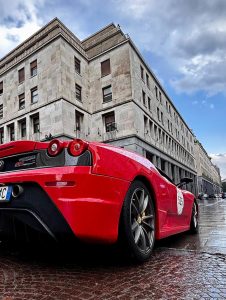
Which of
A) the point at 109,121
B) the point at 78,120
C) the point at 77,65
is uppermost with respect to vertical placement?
the point at 77,65

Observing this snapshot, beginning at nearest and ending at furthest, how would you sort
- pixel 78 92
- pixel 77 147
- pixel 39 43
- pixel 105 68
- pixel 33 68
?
pixel 77 147 → pixel 78 92 → pixel 39 43 → pixel 33 68 → pixel 105 68

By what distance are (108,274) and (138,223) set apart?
0.64 metres

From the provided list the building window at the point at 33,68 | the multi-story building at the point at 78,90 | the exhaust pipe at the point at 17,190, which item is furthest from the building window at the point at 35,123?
the exhaust pipe at the point at 17,190

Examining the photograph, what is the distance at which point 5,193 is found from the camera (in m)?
2.48

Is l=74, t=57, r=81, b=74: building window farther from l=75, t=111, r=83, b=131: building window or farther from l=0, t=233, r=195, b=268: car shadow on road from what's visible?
l=0, t=233, r=195, b=268: car shadow on road

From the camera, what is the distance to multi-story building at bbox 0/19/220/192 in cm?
2503

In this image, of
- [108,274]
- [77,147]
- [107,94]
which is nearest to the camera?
[108,274]

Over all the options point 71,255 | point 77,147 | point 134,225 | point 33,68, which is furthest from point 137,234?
point 33,68

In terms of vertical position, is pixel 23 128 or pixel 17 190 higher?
pixel 23 128

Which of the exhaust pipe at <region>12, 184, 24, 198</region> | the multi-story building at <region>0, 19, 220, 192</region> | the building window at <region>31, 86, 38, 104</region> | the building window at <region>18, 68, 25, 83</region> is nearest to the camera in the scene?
the exhaust pipe at <region>12, 184, 24, 198</region>

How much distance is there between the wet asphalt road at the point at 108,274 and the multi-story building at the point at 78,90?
20789mm

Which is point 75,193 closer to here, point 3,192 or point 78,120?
point 3,192

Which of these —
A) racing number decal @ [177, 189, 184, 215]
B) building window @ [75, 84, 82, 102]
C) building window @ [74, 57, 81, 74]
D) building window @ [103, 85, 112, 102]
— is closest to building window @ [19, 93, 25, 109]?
building window @ [75, 84, 82, 102]

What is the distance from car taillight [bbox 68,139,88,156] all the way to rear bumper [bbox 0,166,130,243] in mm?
163
